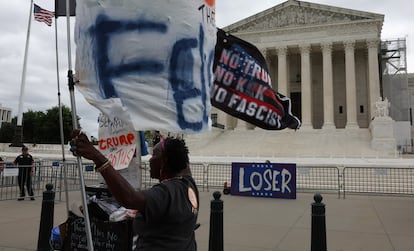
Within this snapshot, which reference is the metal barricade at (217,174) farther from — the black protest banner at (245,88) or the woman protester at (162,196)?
the woman protester at (162,196)

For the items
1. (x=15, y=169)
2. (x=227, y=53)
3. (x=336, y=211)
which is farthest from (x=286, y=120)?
(x=15, y=169)

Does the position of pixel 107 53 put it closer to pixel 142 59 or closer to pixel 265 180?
pixel 142 59

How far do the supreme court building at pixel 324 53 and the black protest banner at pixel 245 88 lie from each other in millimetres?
41447

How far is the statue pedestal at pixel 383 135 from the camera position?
33.9 metres

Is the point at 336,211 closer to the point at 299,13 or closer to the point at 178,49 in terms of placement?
the point at 178,49

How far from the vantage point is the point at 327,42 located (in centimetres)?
4719

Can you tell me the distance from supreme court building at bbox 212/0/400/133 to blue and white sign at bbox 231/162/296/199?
33563 mm

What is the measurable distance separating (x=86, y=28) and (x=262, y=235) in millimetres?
5643

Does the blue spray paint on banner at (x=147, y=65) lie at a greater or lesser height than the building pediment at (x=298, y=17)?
lesser

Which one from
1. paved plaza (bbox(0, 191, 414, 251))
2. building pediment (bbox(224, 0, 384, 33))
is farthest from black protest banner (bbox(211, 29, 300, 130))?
building pediment (bbox(224, 0, 384, 33))

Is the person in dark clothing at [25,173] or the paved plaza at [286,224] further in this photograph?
the person in dark clothing at [25,173]

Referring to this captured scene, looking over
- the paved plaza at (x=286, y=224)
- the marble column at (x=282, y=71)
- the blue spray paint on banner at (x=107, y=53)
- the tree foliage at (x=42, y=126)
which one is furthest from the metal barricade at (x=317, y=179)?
the tree foliage at (x=42, y=126)

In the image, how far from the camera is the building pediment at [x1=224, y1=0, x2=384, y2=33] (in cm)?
4622

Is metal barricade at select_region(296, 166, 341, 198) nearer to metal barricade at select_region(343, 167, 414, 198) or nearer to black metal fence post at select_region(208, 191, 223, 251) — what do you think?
metal barricade at select_region(343, 167, 414, 198)
